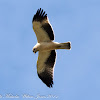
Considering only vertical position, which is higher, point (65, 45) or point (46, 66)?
point (65, 45)

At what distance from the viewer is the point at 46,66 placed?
1834 cm

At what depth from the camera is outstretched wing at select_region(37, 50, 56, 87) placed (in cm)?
1820

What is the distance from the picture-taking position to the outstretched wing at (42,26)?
58.0 feet

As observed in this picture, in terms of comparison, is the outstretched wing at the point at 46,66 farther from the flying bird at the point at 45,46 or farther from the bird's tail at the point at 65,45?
the bird's tail at the point at 65,45

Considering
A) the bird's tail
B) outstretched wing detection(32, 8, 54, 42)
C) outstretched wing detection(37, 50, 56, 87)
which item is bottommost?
outstretched wing detection(37, 50, 56, 87)

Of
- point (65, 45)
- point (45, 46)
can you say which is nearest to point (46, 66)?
point (45, 46)

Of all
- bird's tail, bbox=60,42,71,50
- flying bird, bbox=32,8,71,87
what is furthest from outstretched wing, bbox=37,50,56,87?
bird's tail, bbox=60,42,71,50

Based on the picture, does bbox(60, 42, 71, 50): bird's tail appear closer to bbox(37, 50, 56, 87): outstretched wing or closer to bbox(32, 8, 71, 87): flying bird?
bbox(32, 8, 71, 87): flying bird

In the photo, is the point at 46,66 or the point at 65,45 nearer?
the point at 65,45

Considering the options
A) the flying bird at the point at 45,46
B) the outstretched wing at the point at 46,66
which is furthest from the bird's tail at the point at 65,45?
the outstretched wing at the point at 46,66

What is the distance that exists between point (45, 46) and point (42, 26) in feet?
3.07

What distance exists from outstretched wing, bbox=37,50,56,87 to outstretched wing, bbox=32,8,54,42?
767 mm

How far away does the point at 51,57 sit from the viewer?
18203 millimetres

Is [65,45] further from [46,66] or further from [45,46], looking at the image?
[46,66]
